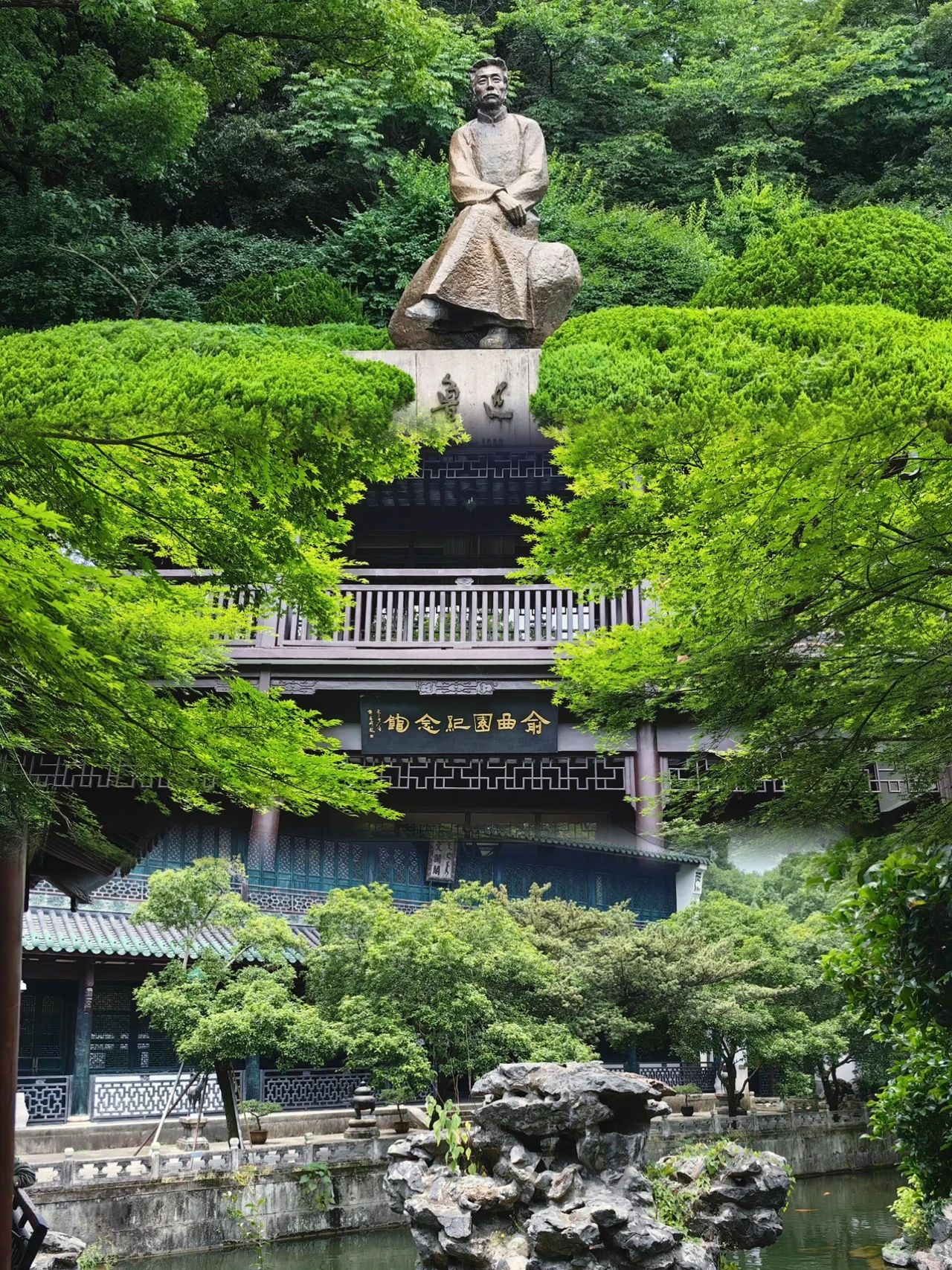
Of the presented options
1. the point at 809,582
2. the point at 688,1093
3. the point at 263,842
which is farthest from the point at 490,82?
the point at 688,1093

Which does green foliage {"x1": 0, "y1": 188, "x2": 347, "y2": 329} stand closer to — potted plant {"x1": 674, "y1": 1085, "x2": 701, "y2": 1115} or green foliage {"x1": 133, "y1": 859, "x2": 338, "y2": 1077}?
green foliage {"x1": 133, "y1": 859, "x2": 338, "y2": 1077}

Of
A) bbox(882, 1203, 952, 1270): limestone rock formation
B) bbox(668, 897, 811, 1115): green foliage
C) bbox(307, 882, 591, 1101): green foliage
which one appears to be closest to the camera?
bbox(882, 1203, 952, 1270): limestone rock formation

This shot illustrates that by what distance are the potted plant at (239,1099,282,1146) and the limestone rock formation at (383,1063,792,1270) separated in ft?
9.48

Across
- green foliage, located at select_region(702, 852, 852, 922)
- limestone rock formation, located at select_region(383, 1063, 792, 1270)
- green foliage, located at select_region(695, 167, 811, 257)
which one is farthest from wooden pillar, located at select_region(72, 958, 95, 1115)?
green foliage, located at select_region(695, 167, 811, 257)

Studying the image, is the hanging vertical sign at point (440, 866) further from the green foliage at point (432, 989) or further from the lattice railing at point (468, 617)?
the lattice railing at point (468, 617)

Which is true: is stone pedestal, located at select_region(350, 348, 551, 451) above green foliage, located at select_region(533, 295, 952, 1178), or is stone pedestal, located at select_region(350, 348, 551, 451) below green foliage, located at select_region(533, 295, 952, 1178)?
above

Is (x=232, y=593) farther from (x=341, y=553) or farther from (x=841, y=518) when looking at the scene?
(x=341, y=553)

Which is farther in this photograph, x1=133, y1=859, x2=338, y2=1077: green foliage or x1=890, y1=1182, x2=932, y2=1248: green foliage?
x1=133, y1=859, x2=338, y2=1077: green foliage

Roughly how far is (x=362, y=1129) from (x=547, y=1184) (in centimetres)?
374

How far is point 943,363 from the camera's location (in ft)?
20.7

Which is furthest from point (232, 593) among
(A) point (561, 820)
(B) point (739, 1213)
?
(B) point (739, 1213)

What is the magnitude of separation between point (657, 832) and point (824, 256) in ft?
13.7

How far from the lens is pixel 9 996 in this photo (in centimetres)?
480

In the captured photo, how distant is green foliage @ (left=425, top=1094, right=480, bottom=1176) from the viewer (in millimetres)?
7504
